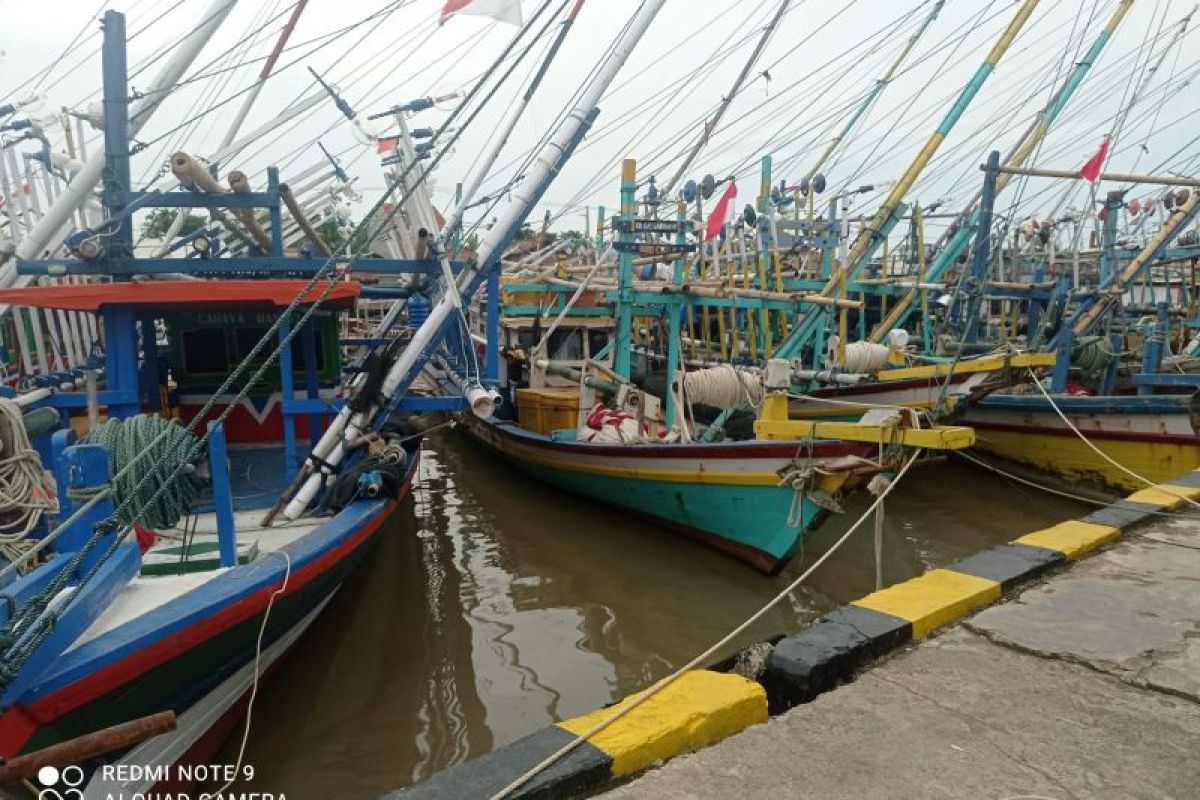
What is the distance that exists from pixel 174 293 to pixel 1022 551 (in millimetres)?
6169

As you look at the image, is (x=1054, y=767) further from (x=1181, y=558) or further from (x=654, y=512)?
(x=654, y=512)

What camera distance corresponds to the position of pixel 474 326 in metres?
17.5

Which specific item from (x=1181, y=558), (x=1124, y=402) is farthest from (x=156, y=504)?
(x=1124, y=402)

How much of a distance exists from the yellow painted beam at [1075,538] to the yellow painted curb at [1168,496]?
1016mm

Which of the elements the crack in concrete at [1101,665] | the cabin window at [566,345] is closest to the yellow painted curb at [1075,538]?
the crack in concrete at [1101,665]

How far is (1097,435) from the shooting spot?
10.8 meters

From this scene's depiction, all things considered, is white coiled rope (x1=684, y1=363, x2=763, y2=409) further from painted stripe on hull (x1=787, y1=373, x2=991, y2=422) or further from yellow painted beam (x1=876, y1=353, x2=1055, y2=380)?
yellow painted beam (x1=876, y1=353, x2=1055, y2=380)

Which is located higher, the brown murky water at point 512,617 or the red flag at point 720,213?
the red flag at point 720,213

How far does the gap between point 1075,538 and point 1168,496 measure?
5.90 ft

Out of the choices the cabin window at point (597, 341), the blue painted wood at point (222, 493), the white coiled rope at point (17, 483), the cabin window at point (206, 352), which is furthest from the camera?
the cabin window at point (597, 341)

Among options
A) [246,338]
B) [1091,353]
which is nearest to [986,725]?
[246,338]

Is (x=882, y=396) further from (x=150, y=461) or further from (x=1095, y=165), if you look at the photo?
(x=150, y=461)

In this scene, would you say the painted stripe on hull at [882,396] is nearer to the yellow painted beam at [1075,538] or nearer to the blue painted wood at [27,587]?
the yellow painted beam at [1075,538]

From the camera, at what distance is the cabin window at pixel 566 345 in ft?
45.4
